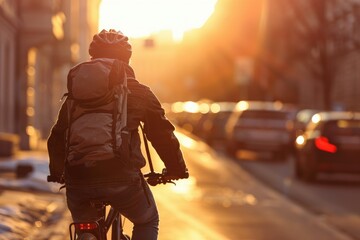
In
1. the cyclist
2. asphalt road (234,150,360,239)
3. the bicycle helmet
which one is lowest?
asphalt road (234,150,360,239)

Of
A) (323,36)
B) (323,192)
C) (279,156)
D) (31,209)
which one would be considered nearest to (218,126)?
(279,156)

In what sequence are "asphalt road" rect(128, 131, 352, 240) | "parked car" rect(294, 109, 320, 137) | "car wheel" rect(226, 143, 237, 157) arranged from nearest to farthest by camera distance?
"asphalt road" rect(128, 131, 352, 240) → "car wheel" rect(226, 143, 237, 157) → "parked car" rect(294, 109, 320, 137)

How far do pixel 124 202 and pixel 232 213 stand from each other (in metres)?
9.53

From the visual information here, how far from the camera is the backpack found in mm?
5309

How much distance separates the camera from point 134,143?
5.48m

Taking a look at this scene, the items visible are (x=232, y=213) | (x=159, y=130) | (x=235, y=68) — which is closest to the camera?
(x=159, y=130)

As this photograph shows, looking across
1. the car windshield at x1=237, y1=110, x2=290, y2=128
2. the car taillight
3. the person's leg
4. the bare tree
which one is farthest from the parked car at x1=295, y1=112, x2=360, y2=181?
the bare tree

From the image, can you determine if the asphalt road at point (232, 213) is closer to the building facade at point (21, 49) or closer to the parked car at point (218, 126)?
the building facade at point (21, 49)

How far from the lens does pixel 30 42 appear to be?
34188 millimetres

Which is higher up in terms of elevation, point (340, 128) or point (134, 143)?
point (134, 143)

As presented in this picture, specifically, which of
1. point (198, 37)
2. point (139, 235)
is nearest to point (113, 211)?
point (139, 235)

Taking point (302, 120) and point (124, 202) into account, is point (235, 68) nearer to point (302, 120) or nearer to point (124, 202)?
point (302, 120)

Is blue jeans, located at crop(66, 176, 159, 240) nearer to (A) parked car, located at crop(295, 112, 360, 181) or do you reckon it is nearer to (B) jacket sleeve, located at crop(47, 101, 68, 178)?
(B) jacket sleeve, located at crop(47, 101, 68, 178)

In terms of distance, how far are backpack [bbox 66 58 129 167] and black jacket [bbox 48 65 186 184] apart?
2.2 inches
